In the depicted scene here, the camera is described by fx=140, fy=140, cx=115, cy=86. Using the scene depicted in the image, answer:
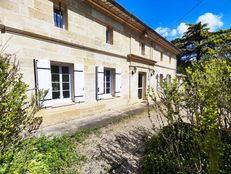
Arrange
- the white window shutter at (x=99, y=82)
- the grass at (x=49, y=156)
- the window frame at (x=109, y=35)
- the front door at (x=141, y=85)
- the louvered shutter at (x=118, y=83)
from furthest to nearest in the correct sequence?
the front door at (x=141, y=85), the louvered shutter at (x=118, y=83), the window frame at (x=109, y=35), the white window shutter at (x=99, y=82), the grass at (x=49, y=156)

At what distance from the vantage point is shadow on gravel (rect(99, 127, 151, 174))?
3.12 metres

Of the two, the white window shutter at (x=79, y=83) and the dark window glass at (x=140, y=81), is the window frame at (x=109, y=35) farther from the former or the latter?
the dark window glass at (x=140, y=81)

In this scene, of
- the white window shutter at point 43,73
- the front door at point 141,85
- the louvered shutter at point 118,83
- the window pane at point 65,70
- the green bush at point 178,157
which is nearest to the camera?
the green bush at point 178,157

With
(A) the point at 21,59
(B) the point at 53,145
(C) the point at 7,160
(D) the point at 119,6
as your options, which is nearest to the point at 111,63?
(D) the point at 119,6

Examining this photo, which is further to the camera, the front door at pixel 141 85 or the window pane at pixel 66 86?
the front door at pixel 141 85

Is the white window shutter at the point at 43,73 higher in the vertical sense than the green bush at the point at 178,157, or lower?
higher

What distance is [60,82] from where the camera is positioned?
5.54 m

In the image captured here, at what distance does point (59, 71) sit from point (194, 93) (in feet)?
15.5

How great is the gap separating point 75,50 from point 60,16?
1399mm

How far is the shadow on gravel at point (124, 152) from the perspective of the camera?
312 cm

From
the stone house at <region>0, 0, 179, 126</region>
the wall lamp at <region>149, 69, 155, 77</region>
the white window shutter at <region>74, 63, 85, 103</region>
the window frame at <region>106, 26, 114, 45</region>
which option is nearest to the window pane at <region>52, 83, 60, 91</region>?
the stone house at <region>0, 0, 179, 126</region>

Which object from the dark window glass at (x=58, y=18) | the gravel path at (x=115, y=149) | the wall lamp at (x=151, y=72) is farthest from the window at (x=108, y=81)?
the wall lamp at (x=151, y=72)

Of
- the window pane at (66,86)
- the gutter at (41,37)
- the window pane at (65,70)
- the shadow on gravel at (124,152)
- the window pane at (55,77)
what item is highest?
the gutter at (41,37)

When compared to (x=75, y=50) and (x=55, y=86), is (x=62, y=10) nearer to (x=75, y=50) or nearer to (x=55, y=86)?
(x=75, y=50)
